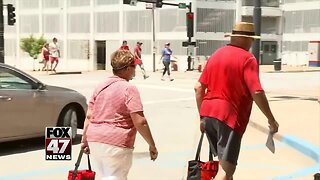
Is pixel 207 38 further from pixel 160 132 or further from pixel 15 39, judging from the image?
pixel 160 132

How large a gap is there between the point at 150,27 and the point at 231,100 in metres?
44.0

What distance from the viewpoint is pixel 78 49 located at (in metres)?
55.6

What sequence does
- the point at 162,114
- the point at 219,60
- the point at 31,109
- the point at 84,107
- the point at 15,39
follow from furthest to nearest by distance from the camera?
the point at 15,39 < the point at 162,114 < the point at 84,107 < the point at 31,109 < the point at 219,60

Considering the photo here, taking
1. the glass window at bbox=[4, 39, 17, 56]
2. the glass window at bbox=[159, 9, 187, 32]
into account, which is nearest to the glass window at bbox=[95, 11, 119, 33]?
the glass window at bbox=[159, 9, 187, 32]

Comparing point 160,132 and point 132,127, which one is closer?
point 132,127

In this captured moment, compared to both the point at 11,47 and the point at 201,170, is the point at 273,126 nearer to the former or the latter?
the point at 201,170

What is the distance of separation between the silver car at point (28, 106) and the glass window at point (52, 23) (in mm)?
48575

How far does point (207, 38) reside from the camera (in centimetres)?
4622

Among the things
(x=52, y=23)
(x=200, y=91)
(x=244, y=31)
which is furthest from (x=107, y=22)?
(x=244, y=31)

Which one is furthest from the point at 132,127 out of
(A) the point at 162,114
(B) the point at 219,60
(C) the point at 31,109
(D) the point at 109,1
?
(D) the point at 109,1

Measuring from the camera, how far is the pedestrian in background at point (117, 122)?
441 cm

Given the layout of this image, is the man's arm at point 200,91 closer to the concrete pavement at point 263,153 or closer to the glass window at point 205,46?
the concrete pavement at point 263,153

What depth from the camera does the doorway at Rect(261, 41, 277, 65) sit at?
52562mm

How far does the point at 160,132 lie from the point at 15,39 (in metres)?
53.1
